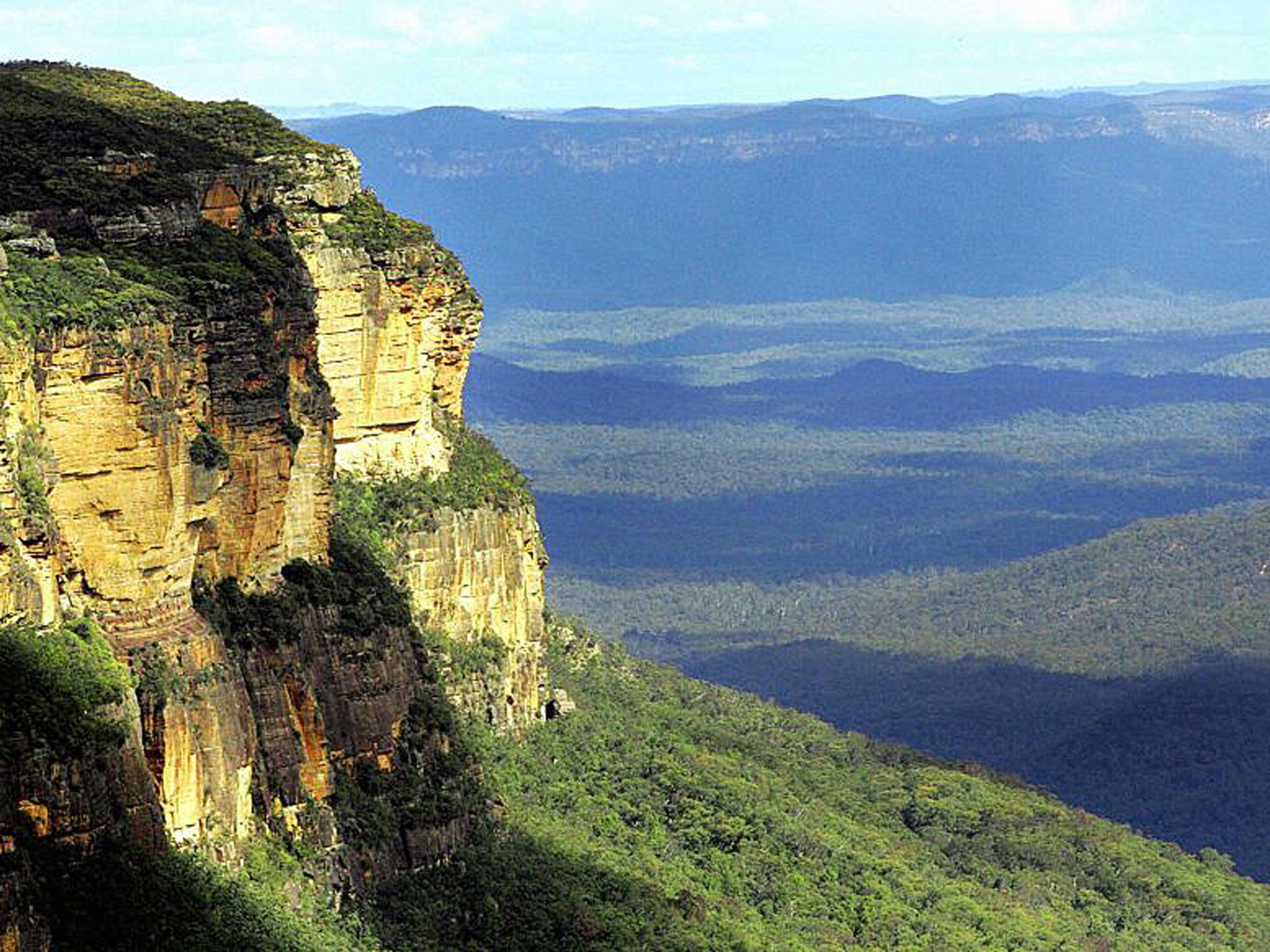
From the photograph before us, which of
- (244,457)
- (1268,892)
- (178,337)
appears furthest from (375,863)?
(1268,892)

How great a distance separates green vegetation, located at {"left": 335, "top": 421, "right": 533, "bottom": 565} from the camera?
54625 millimetres

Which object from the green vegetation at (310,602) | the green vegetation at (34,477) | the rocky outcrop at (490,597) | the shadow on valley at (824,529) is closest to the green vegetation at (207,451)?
the green vegetation at (310,602)

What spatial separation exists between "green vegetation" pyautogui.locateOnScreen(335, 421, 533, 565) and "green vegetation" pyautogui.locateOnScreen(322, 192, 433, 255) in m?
5.33

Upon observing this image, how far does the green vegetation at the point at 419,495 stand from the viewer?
54.6m

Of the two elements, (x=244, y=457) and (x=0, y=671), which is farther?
(x=244, y=457)

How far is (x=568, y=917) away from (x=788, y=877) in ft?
44.2

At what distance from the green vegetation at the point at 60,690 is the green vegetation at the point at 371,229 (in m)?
20.4

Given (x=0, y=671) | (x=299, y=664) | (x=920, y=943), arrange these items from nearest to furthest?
(x=0, y=671) < (x=299, y=664) < (x=920, y=943)

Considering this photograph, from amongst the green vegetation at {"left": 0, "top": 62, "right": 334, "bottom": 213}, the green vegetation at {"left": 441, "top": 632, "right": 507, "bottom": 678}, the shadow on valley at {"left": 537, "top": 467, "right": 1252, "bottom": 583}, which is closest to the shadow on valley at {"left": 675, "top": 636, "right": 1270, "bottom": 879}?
the green vegetation at {"left": 441, "top": 632, "right": 507, "bottom": 678}

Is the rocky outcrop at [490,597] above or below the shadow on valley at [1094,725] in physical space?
above

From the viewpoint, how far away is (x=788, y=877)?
2373 inches

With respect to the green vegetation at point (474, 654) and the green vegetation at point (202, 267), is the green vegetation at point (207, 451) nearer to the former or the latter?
the green vegetation at point (202, 267)

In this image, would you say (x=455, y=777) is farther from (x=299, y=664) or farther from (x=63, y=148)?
(x=63, y=148)

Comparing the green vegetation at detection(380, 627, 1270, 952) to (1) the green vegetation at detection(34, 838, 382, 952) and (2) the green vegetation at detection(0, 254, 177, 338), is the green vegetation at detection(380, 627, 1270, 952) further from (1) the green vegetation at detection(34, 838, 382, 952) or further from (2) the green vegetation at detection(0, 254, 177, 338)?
(2) the green vegetation at detection(0, 254, 177, 338)
